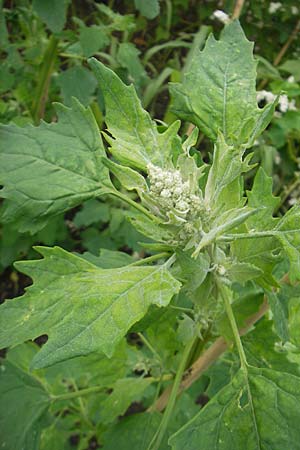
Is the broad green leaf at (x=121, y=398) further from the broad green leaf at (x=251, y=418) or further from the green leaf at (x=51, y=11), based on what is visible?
the green leaf at (x=51, y=11)

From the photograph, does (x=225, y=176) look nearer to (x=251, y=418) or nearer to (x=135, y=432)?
(x=251, y=418)

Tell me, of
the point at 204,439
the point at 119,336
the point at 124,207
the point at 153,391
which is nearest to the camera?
the point at 119,336

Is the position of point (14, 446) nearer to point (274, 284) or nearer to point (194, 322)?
point (194, 322)

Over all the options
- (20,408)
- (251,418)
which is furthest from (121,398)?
(251,418)

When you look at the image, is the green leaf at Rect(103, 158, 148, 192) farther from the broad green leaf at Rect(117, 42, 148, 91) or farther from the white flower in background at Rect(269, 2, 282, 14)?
the white flower in background at Rect(269, 2, 282, 14)

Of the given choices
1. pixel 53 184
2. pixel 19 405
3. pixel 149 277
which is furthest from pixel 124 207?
pixel 149 277

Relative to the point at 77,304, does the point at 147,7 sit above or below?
above
